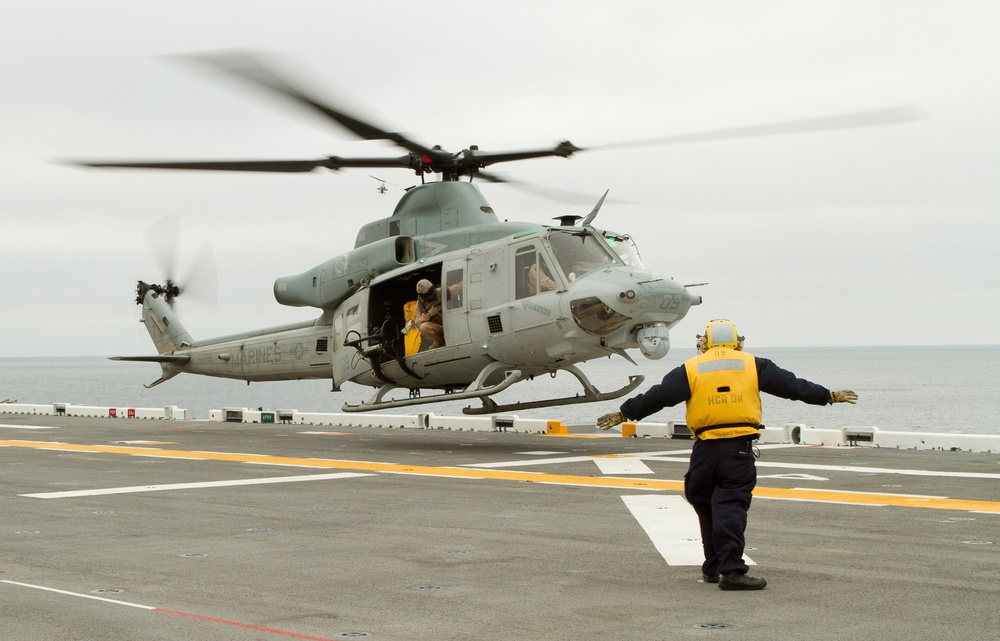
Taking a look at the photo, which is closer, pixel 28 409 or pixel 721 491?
pixel 721 491

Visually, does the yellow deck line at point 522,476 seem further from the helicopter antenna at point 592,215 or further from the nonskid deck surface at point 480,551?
the helicopter antenna at point 592,215

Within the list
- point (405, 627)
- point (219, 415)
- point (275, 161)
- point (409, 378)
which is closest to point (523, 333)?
point (409, 378)

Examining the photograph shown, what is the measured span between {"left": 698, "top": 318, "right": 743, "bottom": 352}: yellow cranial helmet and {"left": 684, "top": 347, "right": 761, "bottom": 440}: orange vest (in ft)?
0.39

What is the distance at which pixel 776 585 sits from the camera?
6.71 metres

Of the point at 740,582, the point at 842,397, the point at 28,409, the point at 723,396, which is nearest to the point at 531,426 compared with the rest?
the point at 842,397

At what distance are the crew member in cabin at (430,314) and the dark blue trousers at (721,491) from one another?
1094 cm

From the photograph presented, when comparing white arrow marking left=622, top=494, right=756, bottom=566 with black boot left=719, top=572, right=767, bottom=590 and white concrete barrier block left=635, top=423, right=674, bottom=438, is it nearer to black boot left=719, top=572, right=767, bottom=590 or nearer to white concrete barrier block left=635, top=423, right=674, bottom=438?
black boot left=719, top=572, right=767, bottom=590

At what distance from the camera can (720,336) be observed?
24.0ft

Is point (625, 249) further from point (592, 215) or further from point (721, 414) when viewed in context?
point (721, 414)

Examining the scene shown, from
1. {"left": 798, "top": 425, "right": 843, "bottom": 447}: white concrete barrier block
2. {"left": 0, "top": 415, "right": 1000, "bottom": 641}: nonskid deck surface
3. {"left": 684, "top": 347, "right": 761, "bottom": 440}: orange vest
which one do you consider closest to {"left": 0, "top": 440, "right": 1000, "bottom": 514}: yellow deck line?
{"left": 0, "top": 415, "right": 1000, "bottom": 641}: nonskid deck surface

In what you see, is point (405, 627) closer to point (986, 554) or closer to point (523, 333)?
point (986, 554)

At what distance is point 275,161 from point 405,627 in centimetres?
1257

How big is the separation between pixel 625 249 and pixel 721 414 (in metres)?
9.71

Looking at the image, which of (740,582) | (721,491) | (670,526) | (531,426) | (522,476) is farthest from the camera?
(531,426)
